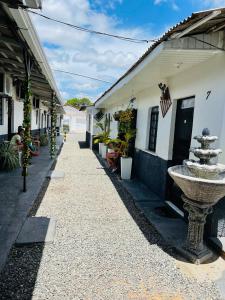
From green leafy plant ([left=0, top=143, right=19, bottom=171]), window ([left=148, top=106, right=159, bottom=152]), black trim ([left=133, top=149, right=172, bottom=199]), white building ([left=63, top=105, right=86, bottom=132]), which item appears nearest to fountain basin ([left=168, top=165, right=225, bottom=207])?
black trim ([left=133, top=149, right=172, bottom=199])

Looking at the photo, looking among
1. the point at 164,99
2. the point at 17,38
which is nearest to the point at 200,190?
the point at 164,99

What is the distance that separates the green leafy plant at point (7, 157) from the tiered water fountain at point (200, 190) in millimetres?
6227

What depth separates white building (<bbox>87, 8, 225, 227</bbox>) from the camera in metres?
3.58

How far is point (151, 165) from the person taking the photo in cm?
692

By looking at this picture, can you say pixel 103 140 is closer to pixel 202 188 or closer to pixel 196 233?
pixel 196 233

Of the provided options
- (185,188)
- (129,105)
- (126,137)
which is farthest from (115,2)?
(185,188)

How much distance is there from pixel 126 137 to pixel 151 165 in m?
1.78

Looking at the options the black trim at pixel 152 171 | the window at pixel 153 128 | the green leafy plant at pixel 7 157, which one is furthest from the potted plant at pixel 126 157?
the green leafy plant at pixel 7 157

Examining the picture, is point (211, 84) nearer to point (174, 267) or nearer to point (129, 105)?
point (174, 267)

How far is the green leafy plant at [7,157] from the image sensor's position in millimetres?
7875

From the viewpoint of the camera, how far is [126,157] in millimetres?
8328

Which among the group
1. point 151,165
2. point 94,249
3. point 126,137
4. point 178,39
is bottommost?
point 94,249

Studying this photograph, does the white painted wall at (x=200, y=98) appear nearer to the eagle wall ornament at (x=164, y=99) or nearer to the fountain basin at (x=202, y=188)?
the eagle wall ornament at (x=164, y=99)

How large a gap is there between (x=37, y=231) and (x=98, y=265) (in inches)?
51.2
